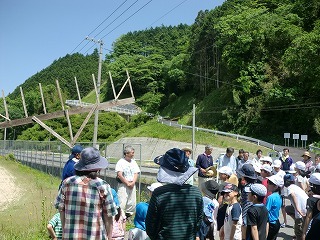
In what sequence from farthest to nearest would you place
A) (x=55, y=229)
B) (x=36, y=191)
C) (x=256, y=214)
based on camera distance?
1. (x=36, y=191)
2. (x=55, y=229)
3. (x=256, y=214)

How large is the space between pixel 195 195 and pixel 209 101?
5440cm

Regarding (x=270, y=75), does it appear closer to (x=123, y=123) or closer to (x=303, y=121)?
(x=303, y=121)

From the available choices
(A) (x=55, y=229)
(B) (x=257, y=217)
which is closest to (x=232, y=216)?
(B) (x=257, y=217)

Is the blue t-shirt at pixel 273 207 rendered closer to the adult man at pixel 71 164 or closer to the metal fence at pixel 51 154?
the adult man at pixel 71 164

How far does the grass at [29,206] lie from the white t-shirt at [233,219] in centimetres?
352

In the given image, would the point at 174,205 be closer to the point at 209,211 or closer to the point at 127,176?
the point at 209,211

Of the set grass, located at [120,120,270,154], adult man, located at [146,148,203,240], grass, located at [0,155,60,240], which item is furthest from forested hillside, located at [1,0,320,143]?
adult man, located at [146,148,203,240]

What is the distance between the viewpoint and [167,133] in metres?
48.8

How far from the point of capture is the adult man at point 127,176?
741 centimetres

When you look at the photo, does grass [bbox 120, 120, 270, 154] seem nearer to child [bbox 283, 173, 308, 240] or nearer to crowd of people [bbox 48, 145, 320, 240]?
child [bbox 283, 173, 308, 240]

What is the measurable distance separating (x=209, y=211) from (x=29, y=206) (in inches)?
394

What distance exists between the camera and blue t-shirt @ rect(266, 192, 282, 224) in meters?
5.58

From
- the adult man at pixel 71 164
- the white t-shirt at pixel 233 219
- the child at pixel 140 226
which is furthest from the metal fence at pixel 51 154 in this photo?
the child at pixel 140 226

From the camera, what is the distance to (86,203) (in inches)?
147
